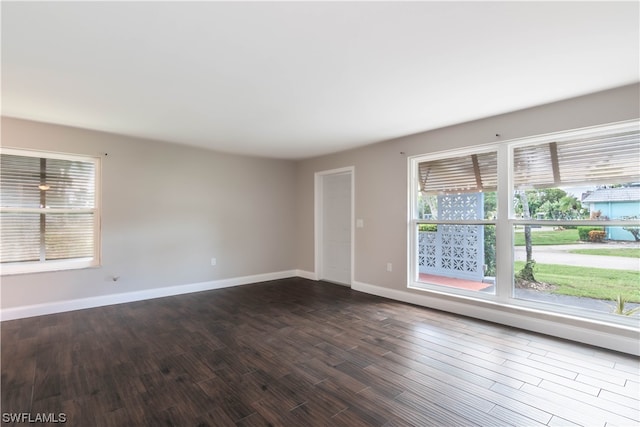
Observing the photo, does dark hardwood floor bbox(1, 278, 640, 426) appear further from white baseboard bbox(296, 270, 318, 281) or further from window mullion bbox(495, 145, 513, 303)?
white baseboard bbox(296, 270, 318, 281)

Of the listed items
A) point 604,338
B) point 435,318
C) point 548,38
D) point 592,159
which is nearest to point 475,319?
point 435,318

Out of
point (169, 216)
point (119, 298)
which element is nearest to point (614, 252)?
point (169, 216)

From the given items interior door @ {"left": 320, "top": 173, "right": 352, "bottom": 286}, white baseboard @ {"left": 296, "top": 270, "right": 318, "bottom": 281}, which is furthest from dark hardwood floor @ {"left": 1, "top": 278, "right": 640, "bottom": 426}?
white baseboard @ {"left": 296, "top": 270, "right": 318, "bottom": 281}

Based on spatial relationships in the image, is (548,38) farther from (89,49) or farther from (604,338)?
(89,49)

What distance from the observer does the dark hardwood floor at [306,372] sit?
1876mm

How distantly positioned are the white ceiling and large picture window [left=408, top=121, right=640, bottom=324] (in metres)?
0.62

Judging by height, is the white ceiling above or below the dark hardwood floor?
above

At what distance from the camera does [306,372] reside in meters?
2.38

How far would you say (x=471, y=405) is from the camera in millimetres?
1947

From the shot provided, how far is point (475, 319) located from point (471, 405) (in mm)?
1864

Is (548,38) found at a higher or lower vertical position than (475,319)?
higher

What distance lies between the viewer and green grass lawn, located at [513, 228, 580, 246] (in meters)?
3.10

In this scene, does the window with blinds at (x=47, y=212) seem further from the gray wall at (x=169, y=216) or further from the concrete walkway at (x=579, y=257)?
the concrete walkway at (x=579, y=257)

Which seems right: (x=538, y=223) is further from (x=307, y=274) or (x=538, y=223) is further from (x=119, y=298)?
(x=119, y=298)
